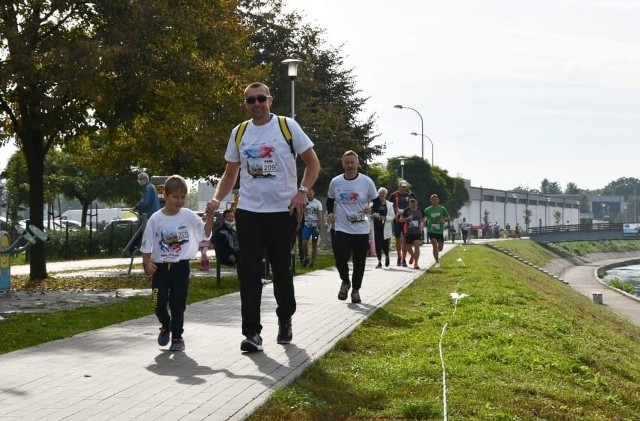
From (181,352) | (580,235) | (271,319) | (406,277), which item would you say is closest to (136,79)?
(406,277)

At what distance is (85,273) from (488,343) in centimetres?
1617

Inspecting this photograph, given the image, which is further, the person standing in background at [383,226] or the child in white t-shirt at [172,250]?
the person standing in background at [383,226]

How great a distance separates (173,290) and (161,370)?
1.29m

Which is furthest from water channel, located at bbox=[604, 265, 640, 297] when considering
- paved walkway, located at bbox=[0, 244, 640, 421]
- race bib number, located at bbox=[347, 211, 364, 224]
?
paved walkway, located at bbox=[0, 244, 640, 421]

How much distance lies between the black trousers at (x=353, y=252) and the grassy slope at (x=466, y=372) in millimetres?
768

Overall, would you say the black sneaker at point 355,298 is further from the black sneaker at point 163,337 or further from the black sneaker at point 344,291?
the black sneaker at point 163,337

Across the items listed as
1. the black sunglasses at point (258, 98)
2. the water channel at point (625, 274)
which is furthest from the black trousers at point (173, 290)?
the water channel at point (625, 274)

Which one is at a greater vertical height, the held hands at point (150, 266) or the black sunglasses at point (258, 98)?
the black sunglasses at point (258, 98)

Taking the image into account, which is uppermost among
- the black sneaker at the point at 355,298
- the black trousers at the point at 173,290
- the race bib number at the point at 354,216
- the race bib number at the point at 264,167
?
the race bib number at the point at 264,167

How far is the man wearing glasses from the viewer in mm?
8516

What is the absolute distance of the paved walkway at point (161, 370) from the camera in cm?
616

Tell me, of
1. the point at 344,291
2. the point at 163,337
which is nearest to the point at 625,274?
the point at 344,291

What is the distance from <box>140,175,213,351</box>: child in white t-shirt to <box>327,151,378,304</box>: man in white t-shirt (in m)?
4.86

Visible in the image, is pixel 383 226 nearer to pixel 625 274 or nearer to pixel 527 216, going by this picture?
pixel 625 274
